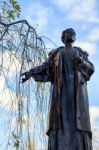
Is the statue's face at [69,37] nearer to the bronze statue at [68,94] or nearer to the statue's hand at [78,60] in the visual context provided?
the bronze statue at [68,94]

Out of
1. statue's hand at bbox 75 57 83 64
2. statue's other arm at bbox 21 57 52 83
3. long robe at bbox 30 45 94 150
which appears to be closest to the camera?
long robe at bbox 30 45 94 150

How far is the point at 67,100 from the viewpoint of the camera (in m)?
7.85

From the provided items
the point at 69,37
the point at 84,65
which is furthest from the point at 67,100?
the point at 69,37

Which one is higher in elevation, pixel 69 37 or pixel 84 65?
pixel 69 37

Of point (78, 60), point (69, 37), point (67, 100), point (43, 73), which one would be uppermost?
point (69, 37)

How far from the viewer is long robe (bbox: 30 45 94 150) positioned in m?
7.64

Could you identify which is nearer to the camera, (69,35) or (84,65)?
(84,65)

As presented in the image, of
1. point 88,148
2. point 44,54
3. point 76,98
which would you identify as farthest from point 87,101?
point 44,54

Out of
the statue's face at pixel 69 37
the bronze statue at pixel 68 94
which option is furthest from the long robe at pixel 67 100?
the statue's face at pixel 69 37

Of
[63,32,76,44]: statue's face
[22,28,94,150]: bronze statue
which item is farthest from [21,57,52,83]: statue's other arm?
[63,32,76,44]: statue's face

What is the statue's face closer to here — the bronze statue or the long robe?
the bronze statue

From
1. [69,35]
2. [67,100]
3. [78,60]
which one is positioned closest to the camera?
[67,100]

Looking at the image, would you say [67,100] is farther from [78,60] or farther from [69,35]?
[69,35]

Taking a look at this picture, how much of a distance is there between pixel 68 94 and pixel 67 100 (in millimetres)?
88
